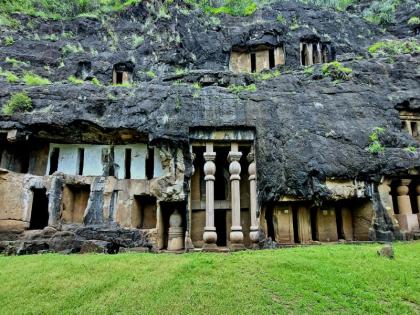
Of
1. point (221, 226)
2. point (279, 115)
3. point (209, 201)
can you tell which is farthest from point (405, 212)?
point (209, 201)

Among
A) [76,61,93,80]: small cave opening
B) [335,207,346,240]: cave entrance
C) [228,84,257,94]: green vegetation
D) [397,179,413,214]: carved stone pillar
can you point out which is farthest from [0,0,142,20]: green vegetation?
[397,179,413,214]: carved stone pillar

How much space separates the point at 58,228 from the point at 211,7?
23291mm

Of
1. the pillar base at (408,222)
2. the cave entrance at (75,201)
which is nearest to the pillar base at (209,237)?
the cave entrance at (75,201)

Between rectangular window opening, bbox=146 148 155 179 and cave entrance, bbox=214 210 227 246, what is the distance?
4.23 metres

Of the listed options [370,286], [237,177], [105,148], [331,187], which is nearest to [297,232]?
[331,187]

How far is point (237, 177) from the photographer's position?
16.2m

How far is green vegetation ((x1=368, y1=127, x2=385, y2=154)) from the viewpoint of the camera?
628 inches

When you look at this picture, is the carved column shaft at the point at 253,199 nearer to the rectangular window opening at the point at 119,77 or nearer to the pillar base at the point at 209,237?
the pillar base at the point at 209,237

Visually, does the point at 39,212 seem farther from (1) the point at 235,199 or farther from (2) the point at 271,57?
(2) the point at 271,57

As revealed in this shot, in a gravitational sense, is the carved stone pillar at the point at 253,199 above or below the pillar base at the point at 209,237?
above

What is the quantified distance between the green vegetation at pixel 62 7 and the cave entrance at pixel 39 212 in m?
16.9

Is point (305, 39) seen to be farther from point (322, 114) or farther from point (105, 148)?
point (105, 148)

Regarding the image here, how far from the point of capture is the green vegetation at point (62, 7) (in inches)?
1125

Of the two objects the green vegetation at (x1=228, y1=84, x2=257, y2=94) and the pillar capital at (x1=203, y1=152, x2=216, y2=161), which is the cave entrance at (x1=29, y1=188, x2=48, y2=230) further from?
the green vegetation at (x1=228, y1=84, x2=257, y2=94)
